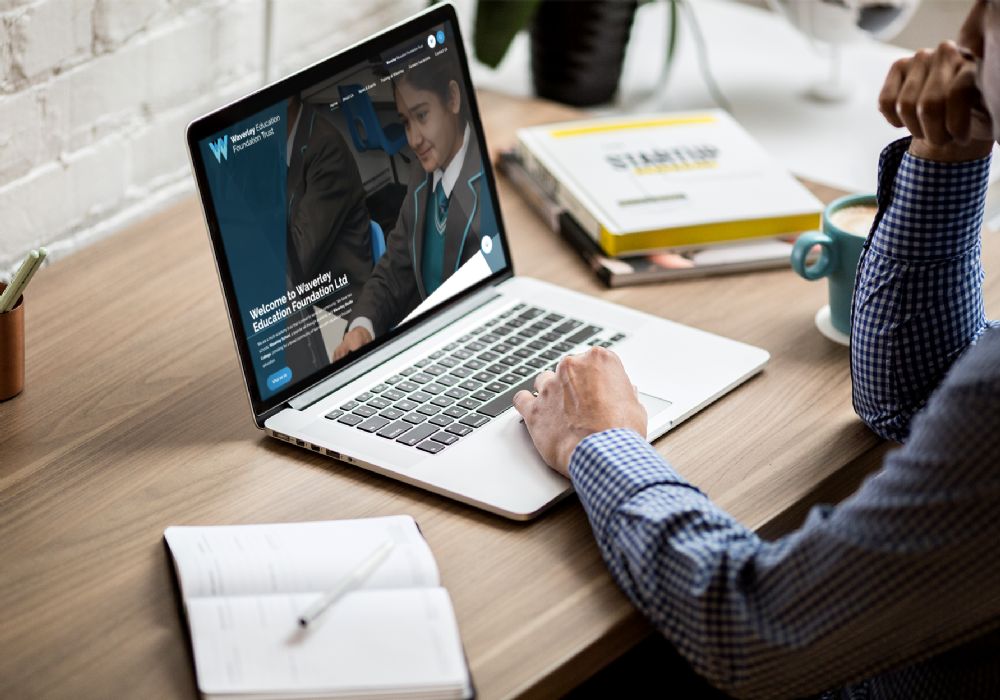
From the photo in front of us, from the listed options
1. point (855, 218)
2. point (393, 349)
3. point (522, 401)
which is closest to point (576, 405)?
point (522, 401)

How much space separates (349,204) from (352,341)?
129 mm

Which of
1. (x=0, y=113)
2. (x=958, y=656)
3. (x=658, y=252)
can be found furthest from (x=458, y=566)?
(x=0, y=113)

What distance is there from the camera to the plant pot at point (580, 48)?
6.05 ft

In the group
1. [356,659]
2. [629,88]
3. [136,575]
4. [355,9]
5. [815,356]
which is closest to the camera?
[356,659]

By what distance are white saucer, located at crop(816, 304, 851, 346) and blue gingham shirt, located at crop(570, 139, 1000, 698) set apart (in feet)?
1.18

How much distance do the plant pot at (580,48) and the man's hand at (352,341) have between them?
2.91 feet

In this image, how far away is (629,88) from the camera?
2.01 metres

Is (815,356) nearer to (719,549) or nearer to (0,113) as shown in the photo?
(719,549)

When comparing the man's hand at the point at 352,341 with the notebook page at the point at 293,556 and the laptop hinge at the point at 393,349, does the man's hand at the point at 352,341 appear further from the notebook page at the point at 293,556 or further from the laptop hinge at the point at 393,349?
the notebook page at the point at 293,556

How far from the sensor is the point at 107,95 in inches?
57.6

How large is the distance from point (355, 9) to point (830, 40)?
2.41ft

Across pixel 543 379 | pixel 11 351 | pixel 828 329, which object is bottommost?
pixel 828 329

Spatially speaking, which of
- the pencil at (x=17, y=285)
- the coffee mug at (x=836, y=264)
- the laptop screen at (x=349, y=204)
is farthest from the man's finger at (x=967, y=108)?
the pencil at (x=17, y=285)

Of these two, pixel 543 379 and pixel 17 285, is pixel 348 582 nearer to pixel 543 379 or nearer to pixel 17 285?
pixel 543 379
